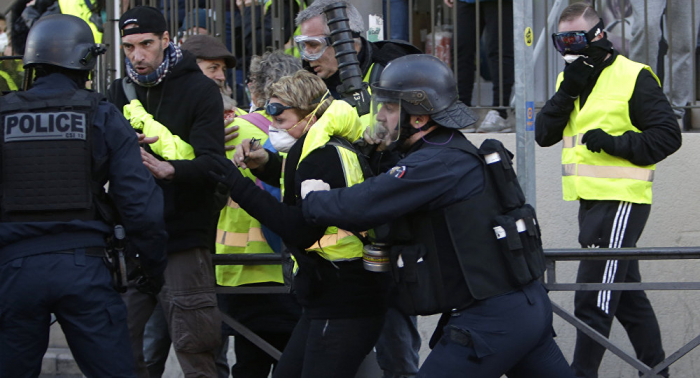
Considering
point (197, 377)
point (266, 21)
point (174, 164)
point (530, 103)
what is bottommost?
point (197, 377)

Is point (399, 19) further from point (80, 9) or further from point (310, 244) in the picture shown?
point (310, 244)

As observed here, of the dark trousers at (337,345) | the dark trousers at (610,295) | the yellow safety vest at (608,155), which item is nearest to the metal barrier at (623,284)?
the dark trousers at (610,295)

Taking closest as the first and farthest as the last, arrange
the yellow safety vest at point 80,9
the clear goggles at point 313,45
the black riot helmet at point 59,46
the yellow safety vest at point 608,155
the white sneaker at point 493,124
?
1. the black riot helmet at point 59,46
2. the clear goggles at point 313,45
3. the yellow safety vest at point 608,155
4. the white sneaker at point 493,124
5. the yellow safety vest at point 80,9

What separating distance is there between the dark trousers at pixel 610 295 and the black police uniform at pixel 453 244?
5.17 ft

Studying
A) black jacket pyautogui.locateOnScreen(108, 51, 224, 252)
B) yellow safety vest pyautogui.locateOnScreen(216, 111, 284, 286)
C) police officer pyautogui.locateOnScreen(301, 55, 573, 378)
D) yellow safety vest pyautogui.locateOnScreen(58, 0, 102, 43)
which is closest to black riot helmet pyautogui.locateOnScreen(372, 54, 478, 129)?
police officer pyautogui.locateOnScreen(301, 55, 573, 378)

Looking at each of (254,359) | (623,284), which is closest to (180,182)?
(254,359)

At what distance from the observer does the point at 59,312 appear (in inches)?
138

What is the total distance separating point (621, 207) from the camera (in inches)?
186

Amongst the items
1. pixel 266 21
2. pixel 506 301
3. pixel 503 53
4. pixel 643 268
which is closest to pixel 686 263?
pixel 643 268

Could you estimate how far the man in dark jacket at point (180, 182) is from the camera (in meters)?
4.21

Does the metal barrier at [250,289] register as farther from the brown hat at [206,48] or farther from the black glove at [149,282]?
the brown hat at [206,48]

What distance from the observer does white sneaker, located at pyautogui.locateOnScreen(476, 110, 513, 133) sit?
6047mm

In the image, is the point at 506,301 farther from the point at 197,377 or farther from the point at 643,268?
the point at 643,268

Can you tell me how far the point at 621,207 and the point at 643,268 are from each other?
1070mm
